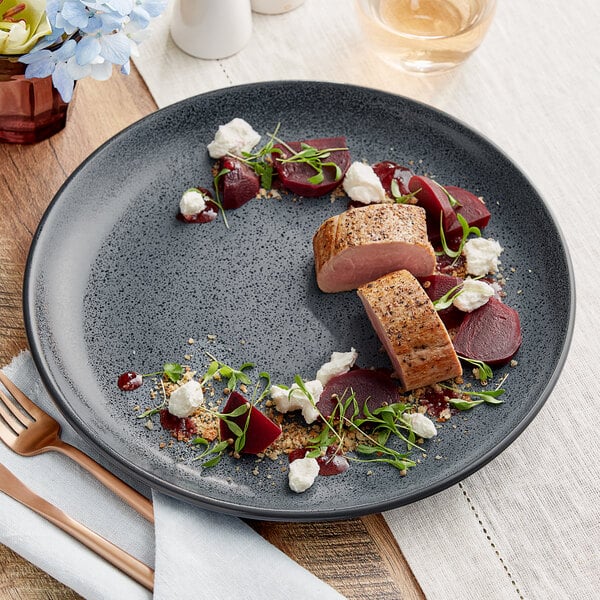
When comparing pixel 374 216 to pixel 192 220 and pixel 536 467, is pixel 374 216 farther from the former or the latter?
pixel 536 467

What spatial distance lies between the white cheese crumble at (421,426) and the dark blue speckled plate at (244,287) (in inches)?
1.6

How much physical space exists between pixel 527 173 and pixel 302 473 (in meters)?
1.10

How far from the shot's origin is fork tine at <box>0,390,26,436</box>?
1.88 metres

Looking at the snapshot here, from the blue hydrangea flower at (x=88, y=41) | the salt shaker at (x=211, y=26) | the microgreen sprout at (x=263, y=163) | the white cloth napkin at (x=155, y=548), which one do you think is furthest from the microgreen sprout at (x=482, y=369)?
the salt shaker at (x=211, y=26)

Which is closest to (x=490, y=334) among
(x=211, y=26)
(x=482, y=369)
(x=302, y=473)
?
(x=482, y=369)

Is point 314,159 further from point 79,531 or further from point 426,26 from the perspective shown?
point 79,531

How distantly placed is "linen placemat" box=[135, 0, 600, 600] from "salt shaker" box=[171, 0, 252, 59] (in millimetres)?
39

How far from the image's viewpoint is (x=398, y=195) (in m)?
2.20

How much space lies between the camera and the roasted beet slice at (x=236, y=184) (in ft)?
7.24

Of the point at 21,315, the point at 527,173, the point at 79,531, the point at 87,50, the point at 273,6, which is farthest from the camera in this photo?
the point at 273,6

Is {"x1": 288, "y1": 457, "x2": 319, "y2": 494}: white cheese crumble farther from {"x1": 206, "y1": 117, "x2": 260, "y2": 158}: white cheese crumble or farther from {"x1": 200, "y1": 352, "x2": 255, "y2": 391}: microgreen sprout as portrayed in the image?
{"x1": 206, "y1": 117, "x2": 260, "y2": 158}: white cheese crumble

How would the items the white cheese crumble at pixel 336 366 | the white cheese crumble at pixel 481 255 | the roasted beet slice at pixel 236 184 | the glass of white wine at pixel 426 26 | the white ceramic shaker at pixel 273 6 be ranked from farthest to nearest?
the white ceramic shaker at pixel 273 6 → the glass of white wine at pixel 426 26 → the roasted beet slice at pixel 236 184 → the white cheese crumble at pixel 481 255 → the white cheese crumble at pixel 336 366

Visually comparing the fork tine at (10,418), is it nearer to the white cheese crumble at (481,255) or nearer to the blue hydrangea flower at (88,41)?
the blue hydrangea flower at (88,41)

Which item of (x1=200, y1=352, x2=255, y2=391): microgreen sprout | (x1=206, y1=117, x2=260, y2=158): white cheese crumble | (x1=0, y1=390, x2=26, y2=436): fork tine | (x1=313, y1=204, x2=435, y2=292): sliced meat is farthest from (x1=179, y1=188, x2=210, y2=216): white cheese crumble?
(x1=0, y1=390, x2=26, y2=436): fork tine
